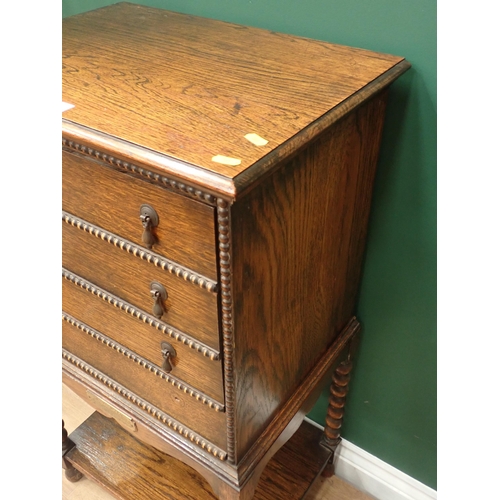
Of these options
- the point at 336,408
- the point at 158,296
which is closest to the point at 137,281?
the point at 158,296

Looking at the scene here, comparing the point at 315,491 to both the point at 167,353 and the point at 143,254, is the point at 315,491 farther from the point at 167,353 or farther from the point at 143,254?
the point at 143,254

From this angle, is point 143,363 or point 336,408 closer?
point 143,363

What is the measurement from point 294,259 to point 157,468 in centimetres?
72

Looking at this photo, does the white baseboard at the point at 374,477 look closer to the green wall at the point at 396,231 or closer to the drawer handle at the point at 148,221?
the green wall at the point at 396,231

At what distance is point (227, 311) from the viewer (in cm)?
62

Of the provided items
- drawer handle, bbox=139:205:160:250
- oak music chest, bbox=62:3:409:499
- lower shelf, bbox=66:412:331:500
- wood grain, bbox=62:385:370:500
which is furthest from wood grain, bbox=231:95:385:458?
wood grain, bbox=62:385:370:500

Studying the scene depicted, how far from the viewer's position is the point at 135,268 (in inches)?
27.6

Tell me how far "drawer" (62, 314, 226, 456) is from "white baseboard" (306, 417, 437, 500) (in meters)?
0.60

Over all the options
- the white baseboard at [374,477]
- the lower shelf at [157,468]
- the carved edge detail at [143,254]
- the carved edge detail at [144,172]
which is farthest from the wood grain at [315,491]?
the carved edge detail at [144,172]

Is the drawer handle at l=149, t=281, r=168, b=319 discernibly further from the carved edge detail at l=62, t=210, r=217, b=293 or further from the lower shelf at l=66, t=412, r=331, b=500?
the lower shelf at l=66, t=412, r=331, b=500

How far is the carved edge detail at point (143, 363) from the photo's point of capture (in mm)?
747

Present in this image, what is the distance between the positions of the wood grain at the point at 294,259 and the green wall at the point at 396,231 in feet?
0.17

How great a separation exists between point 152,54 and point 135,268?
331 mm

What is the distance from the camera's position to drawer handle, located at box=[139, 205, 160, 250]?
614 mm
